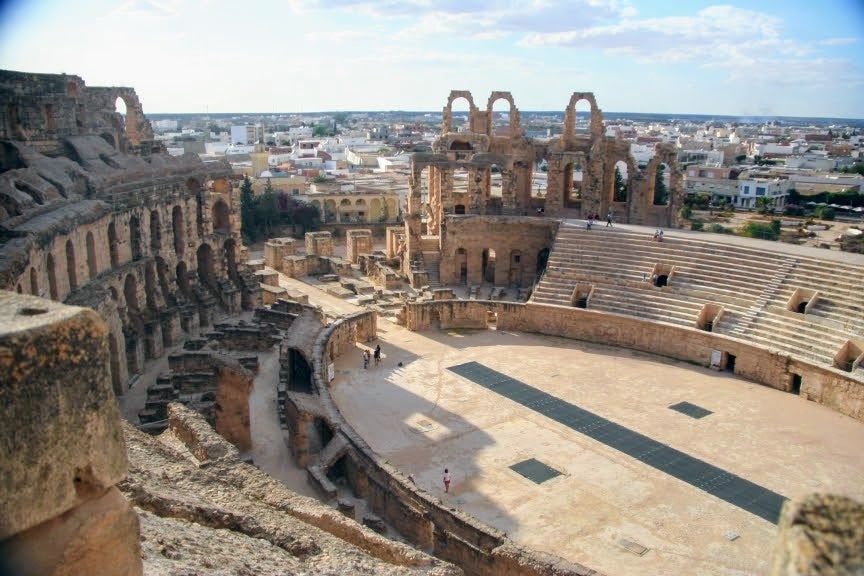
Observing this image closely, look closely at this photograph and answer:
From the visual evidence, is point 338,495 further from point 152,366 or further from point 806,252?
point 806,252

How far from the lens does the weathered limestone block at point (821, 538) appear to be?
3.34m

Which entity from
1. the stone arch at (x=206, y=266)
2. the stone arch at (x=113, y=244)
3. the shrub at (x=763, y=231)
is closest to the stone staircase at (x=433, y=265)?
the stone arch at (x=206, y=266)

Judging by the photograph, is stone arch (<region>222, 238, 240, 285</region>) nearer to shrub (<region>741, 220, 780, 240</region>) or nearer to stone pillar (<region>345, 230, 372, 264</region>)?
stone pillar (<region>345, 230, 372, 264</region>)

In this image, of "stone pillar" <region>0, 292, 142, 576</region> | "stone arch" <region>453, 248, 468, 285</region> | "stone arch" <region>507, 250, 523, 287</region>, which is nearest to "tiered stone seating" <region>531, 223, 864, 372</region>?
"stone arch" <region>507, 250, 523, 287</region>

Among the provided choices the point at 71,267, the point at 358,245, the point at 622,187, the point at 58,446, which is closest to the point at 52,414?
the point at 58,446

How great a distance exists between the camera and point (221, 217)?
28328 mm

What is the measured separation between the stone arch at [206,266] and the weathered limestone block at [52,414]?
868 inches

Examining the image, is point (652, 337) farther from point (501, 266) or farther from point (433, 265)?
point (433, 265)

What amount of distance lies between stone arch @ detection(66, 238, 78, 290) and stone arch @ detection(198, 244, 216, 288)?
807cm

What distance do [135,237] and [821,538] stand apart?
74.6 feet

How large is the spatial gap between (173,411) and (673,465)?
10358 millimetres

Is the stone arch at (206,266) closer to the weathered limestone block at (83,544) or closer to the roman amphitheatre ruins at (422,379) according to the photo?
the roman amphitheatre ruins at (422,379)

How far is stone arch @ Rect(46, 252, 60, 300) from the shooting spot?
57.1 ft

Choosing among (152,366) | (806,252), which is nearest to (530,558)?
(152,366)
